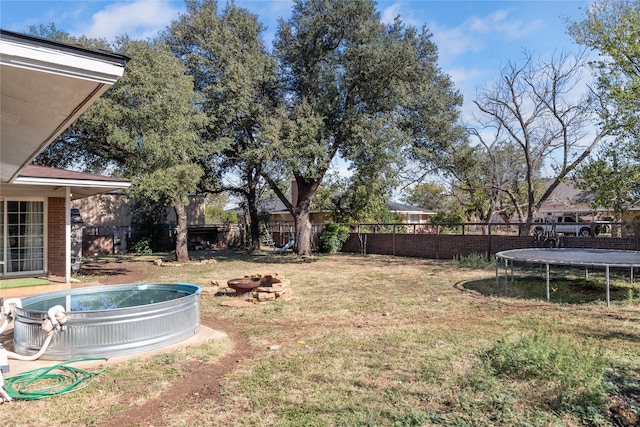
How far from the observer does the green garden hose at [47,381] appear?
3.88 metres

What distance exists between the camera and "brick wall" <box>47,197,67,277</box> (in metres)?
10.7

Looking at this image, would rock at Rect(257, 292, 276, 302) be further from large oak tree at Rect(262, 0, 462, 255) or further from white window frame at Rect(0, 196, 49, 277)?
large oak tree at Rect(262, 0, 462, 255)

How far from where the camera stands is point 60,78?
106 inches

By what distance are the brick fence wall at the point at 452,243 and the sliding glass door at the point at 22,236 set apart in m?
13.6

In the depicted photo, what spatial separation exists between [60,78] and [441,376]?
4227mm

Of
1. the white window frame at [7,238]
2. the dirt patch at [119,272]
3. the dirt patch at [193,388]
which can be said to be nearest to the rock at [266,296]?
the dirt patch at [193,388]

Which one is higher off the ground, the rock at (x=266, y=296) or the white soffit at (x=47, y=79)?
the white soffit at (x=47, y=79)

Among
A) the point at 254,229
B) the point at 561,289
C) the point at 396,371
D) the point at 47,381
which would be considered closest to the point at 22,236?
the point at 47,381

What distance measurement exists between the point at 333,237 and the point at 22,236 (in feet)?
43.5

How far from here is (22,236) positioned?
33.8ft

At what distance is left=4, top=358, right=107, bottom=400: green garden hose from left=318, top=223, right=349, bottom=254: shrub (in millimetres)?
16353

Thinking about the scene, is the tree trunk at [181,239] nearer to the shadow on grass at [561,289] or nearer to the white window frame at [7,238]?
the white window frame at [7,238]

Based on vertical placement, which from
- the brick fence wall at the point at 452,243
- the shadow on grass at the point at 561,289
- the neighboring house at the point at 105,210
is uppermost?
the neighboring house at the point at 105,210

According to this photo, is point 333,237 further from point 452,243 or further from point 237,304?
point 237,304
